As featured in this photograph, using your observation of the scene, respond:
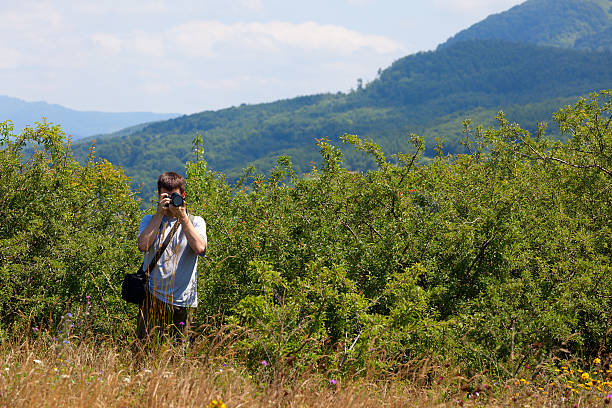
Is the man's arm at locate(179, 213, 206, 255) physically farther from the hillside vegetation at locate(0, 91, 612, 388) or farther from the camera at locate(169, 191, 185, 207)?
the hillside vegetation at locate(0, 91, 612, 388)

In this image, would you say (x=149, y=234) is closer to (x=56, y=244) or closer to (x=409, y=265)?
(x=56, y=244)

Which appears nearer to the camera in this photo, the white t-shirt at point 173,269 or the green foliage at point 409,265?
the white t-shirt at point 173,269

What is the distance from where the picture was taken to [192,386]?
3.17 m

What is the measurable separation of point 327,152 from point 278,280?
3.24m

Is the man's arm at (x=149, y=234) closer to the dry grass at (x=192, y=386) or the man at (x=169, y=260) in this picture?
the man at (x=169, y=260)

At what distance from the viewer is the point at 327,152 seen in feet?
23.6

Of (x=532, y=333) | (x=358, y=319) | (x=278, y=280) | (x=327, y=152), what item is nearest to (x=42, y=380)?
(x=278, y=280)

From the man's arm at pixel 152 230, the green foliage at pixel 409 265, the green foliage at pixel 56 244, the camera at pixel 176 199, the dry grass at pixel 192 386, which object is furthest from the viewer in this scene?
the green foliage at pixel 56 244

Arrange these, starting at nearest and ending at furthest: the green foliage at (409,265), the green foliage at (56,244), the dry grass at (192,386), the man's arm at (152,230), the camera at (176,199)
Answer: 1. the dry grass at (192,386)
2. the camera at (176,199)
3. the man's arm at (152,230)
4. the green foliage at (409,265)
5. the green foliage at (56,244)

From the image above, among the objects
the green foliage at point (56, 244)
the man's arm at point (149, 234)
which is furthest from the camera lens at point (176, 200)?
the green foliage at point (56, 244)

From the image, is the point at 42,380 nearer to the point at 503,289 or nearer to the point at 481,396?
the point at 481,396

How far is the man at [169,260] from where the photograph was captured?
391cm

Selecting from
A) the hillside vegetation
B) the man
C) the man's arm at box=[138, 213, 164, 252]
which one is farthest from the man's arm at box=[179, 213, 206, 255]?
the hillside vegetation

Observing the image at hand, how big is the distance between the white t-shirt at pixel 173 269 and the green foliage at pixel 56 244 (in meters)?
1.17
